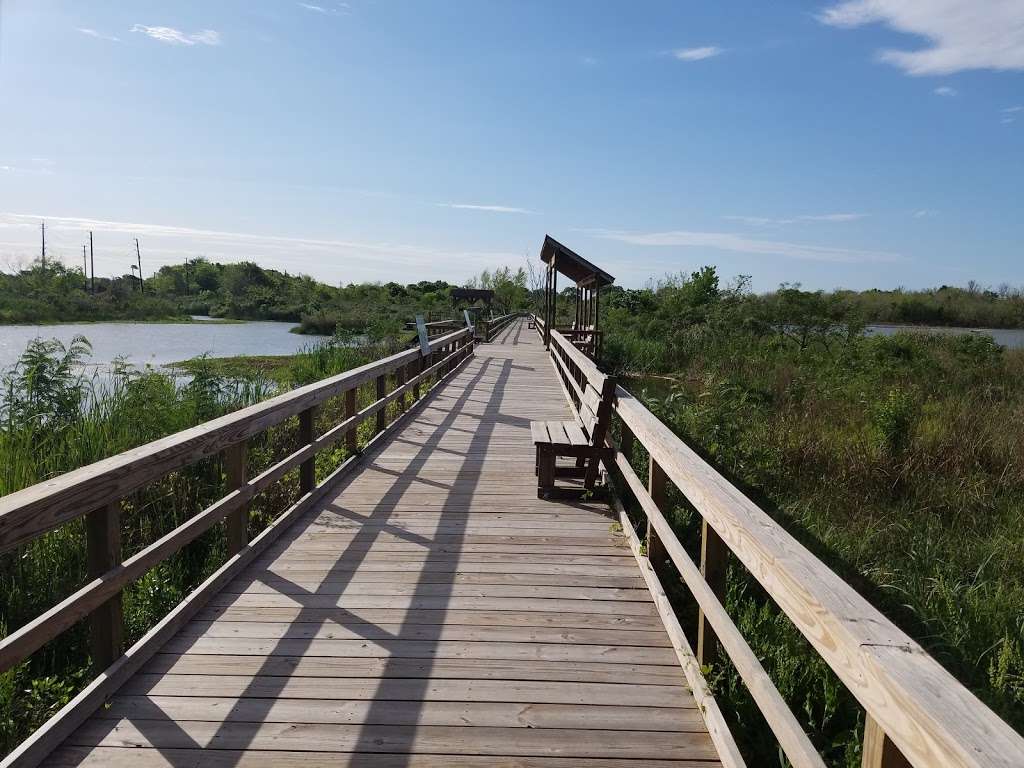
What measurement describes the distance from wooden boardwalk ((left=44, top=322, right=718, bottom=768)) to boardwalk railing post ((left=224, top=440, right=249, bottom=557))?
170 millimetres

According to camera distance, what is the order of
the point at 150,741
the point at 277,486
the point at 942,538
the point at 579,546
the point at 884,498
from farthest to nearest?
1. the point at 884,498
2. the point at 277,486
3. the point at 942,538
4. the point at 579,546
5. the point at 150,741

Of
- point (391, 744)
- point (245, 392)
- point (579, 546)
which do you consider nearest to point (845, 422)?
point (579, 546)

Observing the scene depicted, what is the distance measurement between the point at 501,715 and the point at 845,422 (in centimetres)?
917

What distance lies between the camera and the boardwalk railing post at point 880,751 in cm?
135

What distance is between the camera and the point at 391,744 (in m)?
2.36

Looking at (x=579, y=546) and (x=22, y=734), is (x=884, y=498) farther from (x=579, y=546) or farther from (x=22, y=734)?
(x=22, y=734)

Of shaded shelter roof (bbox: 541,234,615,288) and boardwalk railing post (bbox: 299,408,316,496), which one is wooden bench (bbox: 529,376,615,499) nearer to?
boardwalk railing post (bbox: 299,408,316,496)

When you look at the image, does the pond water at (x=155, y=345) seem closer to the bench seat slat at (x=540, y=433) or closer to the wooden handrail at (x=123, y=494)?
the bench seat slat at (x=540, y=433)

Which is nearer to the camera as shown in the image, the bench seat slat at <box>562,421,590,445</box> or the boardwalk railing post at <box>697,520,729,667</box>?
the boardwalk railing post at <box>697,520,729,667</box>

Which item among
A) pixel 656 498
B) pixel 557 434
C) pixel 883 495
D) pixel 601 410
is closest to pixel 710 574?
pixel 656 498

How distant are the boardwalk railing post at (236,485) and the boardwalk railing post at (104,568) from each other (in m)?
1.08

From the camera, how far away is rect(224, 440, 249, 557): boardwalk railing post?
12.4 ft

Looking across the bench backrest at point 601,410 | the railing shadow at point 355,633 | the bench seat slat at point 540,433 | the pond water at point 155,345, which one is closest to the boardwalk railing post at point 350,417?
the railing shadow at point 355,633

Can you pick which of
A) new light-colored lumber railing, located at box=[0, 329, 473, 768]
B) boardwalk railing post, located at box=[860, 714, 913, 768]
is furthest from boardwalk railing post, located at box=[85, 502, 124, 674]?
boardwalk railing post, located at box=[860, 714, 913, 768]
